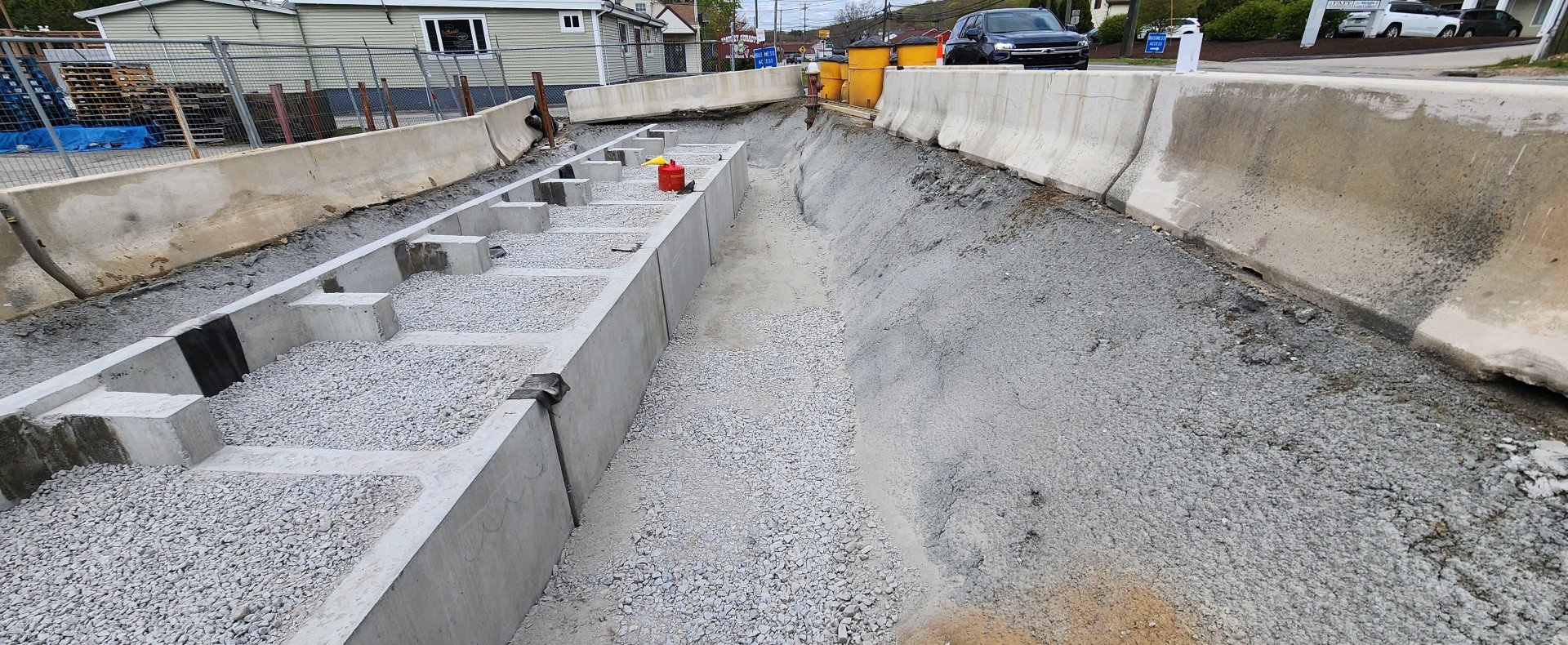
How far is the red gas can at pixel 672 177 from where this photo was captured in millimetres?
10125

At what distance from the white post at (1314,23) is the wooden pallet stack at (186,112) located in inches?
1243

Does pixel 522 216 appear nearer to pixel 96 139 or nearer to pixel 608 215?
pixel 608 215

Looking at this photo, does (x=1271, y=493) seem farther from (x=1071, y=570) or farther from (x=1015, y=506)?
(x=1015, y=506)

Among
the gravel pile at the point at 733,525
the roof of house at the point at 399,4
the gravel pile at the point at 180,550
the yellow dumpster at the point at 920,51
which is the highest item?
the roof of house at the point at 399,4

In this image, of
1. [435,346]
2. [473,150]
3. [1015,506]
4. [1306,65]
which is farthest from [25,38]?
[1306,65]

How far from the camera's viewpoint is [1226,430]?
3.09 metres

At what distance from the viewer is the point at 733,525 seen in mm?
4520

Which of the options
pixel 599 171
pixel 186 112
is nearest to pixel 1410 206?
pixel 599 171

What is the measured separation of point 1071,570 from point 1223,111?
3200mm

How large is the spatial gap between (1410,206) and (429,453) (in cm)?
499

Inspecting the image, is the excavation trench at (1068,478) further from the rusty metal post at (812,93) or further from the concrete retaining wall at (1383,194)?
the rusty metal post at (812,93)

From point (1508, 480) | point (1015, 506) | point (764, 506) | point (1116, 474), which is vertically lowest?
point (764, 506)

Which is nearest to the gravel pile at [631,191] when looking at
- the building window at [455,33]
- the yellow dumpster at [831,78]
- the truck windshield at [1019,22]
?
the truck windshield at [1019,22]

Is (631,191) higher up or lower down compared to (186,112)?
lower down
